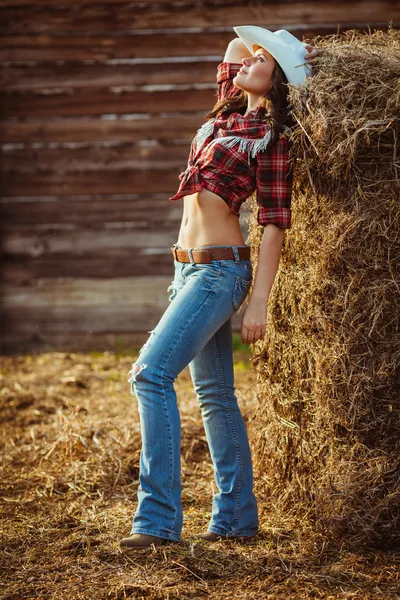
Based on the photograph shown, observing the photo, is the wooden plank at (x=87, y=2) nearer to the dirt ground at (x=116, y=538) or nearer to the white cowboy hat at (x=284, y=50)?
the dirt ground at (x=116, y=538)

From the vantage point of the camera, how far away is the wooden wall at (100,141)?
727 centimetres

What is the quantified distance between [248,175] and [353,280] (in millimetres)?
573

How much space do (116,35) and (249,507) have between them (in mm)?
5338

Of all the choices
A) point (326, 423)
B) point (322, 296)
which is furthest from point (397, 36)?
point (326, 423)

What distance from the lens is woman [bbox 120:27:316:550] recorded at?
9.71ft

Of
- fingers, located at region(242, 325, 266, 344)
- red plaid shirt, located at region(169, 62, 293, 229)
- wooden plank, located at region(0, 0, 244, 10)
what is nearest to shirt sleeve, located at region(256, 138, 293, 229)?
red plaid shirt, located at region(169, 62, 293, 229)

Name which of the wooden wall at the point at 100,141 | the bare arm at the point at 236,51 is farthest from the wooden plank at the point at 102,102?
the bare arm at the point at 236,51

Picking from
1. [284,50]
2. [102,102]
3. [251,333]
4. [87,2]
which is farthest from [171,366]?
[87,2]

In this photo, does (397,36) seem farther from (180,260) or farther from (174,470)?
(174,470)

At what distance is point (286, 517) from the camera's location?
3.47 meters

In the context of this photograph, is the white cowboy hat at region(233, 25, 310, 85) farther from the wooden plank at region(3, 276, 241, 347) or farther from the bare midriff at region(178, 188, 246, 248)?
the wooden plank at region(3, 276, 241, 347)

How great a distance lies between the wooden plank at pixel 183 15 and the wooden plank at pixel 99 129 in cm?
83

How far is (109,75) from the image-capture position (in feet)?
24.2

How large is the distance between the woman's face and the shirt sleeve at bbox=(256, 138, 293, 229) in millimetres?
256
